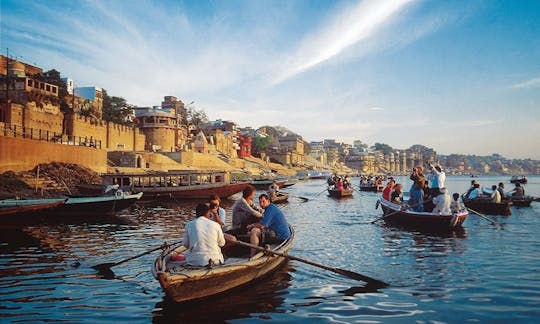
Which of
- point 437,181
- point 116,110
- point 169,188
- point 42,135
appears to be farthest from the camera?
point 116,110

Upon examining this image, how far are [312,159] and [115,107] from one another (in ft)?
368

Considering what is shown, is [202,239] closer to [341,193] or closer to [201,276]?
[201,276]

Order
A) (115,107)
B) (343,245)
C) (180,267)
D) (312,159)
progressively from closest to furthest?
(180,267) < (343,245) < (115,107) < (312,159)

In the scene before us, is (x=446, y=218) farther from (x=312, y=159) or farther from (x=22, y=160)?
(x=312, y=159)

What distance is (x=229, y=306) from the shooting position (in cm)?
747

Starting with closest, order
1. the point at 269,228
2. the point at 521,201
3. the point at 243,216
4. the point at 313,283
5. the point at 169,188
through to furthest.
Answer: the point at 313,283, the point at 269,228, the point at 243,216, the point at 521,201, the point at 169,188

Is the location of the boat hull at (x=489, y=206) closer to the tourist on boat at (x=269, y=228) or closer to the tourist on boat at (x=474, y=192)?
the tourist on boat at (x=474, y=192)

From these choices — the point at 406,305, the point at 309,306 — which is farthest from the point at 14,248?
the point at 406,305

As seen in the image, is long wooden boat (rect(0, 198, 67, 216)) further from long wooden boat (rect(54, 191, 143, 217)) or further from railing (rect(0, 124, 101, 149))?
railing (rect(0, 124, 101, 149))

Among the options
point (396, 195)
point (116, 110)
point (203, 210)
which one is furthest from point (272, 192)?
point (116, 110)

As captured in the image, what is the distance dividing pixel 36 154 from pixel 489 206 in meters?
35.9

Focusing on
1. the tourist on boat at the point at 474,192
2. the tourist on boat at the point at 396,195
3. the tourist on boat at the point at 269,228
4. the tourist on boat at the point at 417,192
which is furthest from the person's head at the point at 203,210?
the tourist on boat at the point at 474,192

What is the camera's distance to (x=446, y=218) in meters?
16.3

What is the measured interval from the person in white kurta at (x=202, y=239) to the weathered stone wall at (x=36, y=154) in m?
31.7
